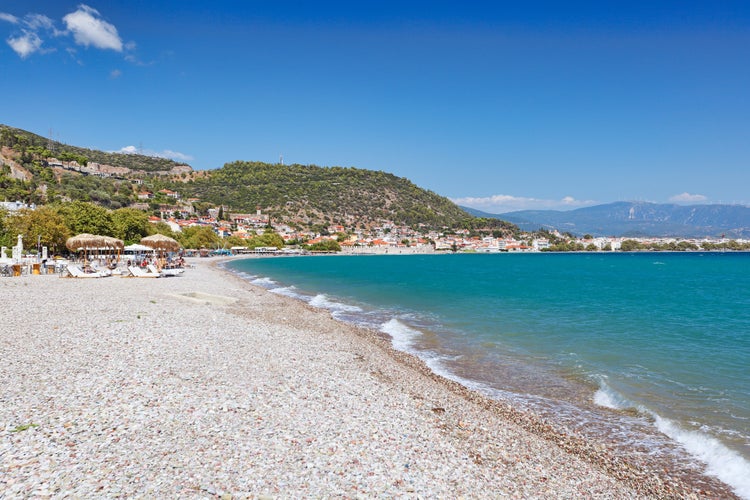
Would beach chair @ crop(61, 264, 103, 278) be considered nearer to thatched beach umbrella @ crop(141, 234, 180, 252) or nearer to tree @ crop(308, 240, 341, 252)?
thatched beach umbrella @ crop(141, 234, 180, 252)

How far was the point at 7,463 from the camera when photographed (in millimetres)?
4906

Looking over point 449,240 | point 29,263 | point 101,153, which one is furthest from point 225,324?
point 101,153


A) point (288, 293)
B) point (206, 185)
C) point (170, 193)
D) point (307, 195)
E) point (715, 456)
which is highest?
point (206, 185)

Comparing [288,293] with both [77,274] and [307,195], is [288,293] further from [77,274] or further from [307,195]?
[307,195]

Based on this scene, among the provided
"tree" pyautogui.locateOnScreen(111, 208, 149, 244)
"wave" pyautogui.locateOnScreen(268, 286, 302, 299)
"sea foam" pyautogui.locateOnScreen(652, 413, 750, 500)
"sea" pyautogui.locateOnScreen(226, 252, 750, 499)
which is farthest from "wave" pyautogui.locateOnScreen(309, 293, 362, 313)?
"tree" pyautogui.locateOnScreen(111, 208, 149, 244)

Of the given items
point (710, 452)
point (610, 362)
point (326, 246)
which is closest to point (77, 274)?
point (610, 362)

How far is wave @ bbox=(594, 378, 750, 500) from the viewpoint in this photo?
6.72m

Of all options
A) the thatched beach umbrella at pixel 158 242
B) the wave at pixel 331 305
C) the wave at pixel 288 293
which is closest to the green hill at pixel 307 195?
the thatched beach umbrella at pixel 158 242

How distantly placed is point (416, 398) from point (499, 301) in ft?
70.3

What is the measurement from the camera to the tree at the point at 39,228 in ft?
133

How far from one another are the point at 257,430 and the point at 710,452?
7293mm

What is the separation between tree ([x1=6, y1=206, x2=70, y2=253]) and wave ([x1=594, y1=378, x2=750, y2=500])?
4582cm

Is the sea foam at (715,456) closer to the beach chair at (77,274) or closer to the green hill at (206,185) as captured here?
the beach chair at (77,274)

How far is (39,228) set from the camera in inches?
1576
